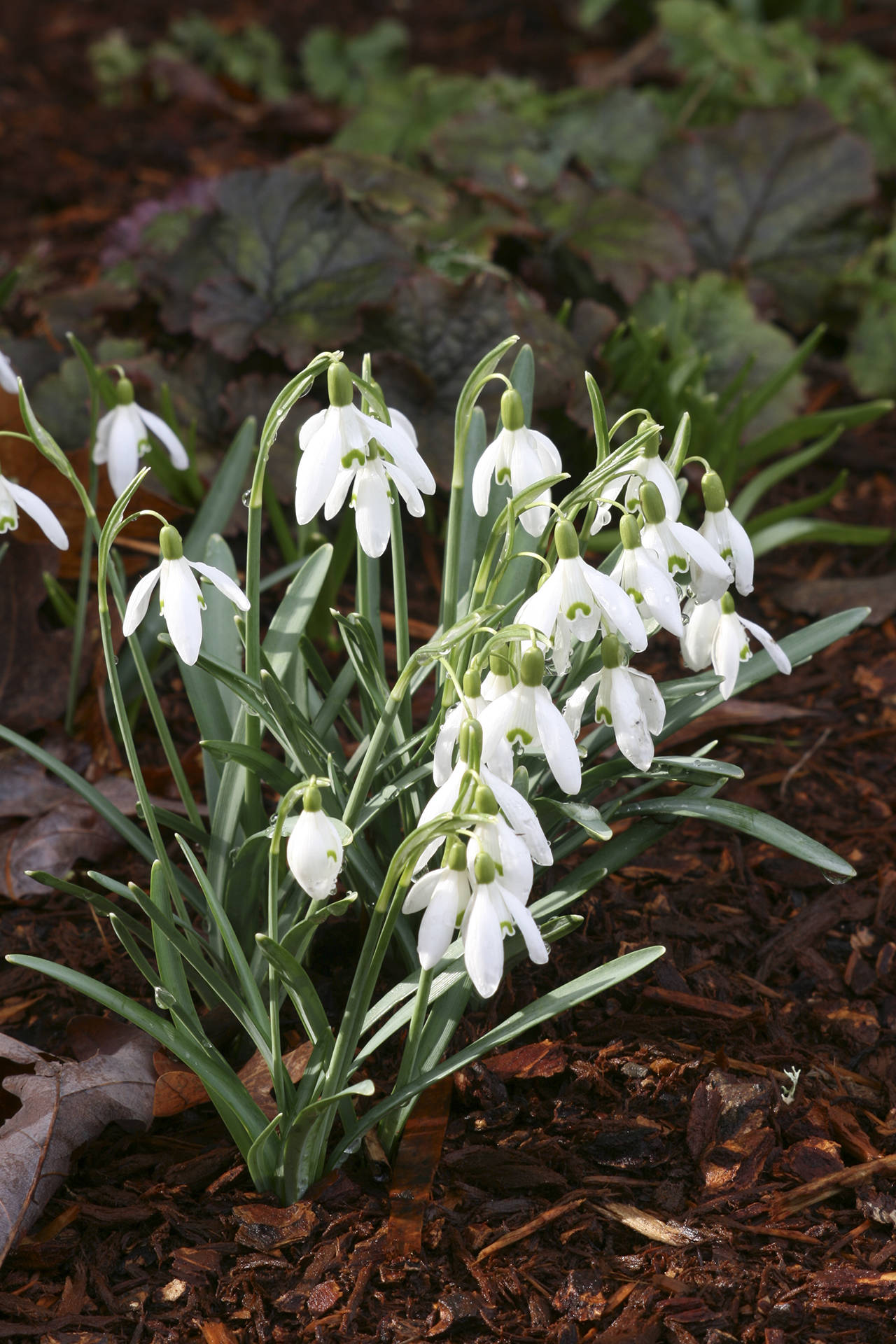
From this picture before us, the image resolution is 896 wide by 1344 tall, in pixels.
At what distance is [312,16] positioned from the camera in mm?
5660

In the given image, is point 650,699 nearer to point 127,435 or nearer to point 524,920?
point 524,920

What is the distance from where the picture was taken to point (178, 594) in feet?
4.24

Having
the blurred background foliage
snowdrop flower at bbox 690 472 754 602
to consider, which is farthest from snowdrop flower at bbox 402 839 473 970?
the blurred background foliage

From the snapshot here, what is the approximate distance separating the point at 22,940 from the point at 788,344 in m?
2.47

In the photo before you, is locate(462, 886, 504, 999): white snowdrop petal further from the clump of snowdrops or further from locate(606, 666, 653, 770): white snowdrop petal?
locate(606, 666, 653, 770): white snowdrop petal

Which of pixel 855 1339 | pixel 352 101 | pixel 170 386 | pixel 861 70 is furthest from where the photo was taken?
pixel 352 101

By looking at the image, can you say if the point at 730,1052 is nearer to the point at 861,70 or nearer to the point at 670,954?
the point at 670,954

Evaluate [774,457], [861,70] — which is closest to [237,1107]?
[774,457]

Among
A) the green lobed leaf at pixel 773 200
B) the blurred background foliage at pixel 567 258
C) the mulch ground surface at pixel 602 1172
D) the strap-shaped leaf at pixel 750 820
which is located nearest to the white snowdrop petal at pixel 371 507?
the strap-shaped leaf at pixel 750 820

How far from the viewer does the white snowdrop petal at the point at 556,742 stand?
3.98 ft

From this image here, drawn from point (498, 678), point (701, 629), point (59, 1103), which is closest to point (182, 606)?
point (498, 678)

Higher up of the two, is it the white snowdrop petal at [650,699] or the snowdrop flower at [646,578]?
the snowdrop flower at [646,578]

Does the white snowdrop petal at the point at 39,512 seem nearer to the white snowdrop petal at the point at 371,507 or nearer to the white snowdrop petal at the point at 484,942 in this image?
the white snowdrop petal at the point at 371,507

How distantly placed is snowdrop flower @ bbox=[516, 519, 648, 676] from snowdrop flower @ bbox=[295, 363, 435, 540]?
7.1 inches
